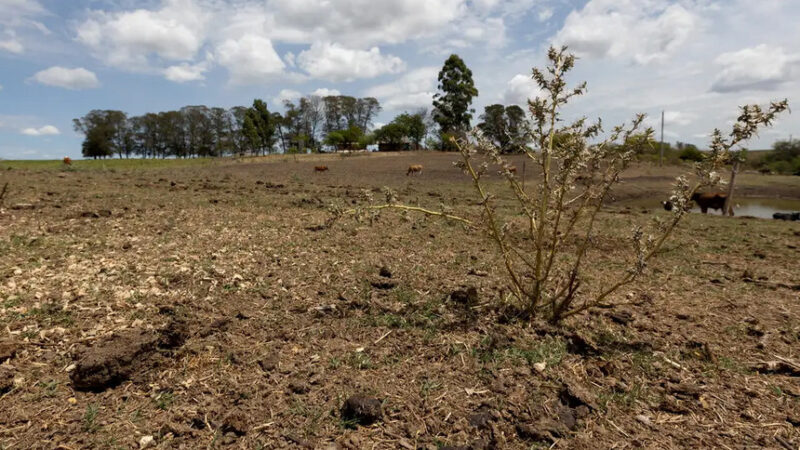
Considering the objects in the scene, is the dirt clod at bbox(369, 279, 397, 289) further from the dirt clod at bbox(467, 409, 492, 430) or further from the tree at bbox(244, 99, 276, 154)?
the tree at bbox(244, 99, 276, 154)

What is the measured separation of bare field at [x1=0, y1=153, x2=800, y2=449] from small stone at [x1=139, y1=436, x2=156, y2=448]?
0.01 meters

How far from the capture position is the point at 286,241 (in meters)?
5.46

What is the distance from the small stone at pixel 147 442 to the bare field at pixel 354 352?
1 centimetres

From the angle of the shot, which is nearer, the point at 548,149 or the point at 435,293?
the point at 548,149

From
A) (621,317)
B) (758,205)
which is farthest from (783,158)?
(621,317)

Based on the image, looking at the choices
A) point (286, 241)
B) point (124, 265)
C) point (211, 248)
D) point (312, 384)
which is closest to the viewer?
point (312, 384)

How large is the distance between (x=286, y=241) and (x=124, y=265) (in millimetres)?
1809

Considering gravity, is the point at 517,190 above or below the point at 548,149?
below

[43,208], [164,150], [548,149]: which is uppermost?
[164,150]

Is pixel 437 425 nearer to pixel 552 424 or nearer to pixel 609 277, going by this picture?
pixel 552 424

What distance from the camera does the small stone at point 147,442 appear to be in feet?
6.90

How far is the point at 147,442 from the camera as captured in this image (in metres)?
2.12

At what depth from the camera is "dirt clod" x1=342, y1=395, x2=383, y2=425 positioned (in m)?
2.29

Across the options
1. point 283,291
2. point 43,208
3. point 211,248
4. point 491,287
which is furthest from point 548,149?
point 43,208
